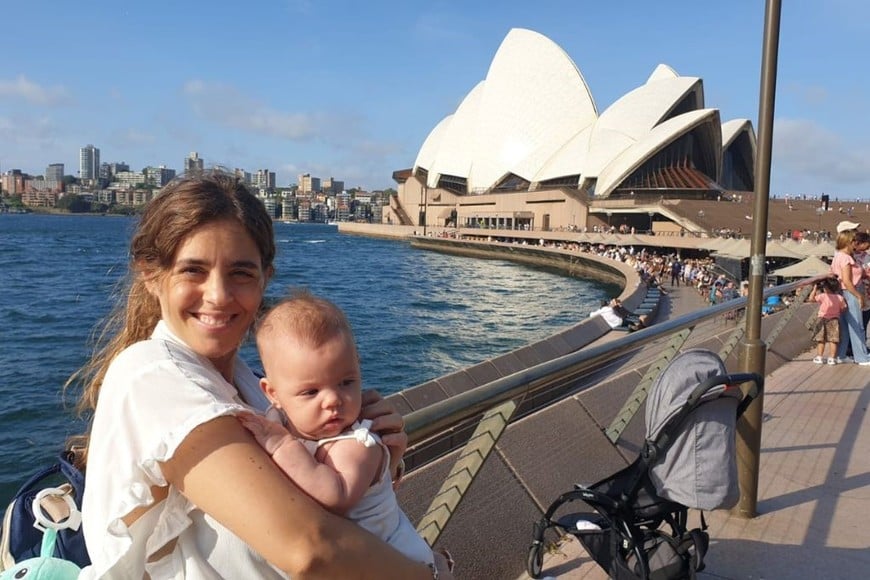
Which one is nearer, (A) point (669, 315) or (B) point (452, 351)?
(B) point (452, 351)

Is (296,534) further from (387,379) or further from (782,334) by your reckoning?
(387,379)

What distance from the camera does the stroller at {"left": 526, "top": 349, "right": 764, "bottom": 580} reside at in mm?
2199

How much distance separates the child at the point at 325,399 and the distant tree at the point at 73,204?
174117mm

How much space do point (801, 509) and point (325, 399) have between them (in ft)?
10.1

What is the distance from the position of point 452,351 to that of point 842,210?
38388 millimetres

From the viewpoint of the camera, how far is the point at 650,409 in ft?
7.84

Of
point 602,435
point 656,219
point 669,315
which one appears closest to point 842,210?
point 656,219

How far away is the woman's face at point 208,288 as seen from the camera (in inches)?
45.3

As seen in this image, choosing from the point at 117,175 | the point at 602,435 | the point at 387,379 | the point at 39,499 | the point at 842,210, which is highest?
the point at 117,175

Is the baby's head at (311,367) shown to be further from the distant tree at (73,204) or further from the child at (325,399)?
the distant tree at (73,204)

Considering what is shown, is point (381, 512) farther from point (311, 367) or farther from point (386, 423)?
point (311, 367)

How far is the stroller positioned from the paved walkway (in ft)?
1.04

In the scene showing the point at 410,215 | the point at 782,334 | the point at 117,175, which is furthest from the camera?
the point at 117,175

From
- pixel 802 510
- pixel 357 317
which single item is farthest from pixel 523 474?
pixel 357 317
